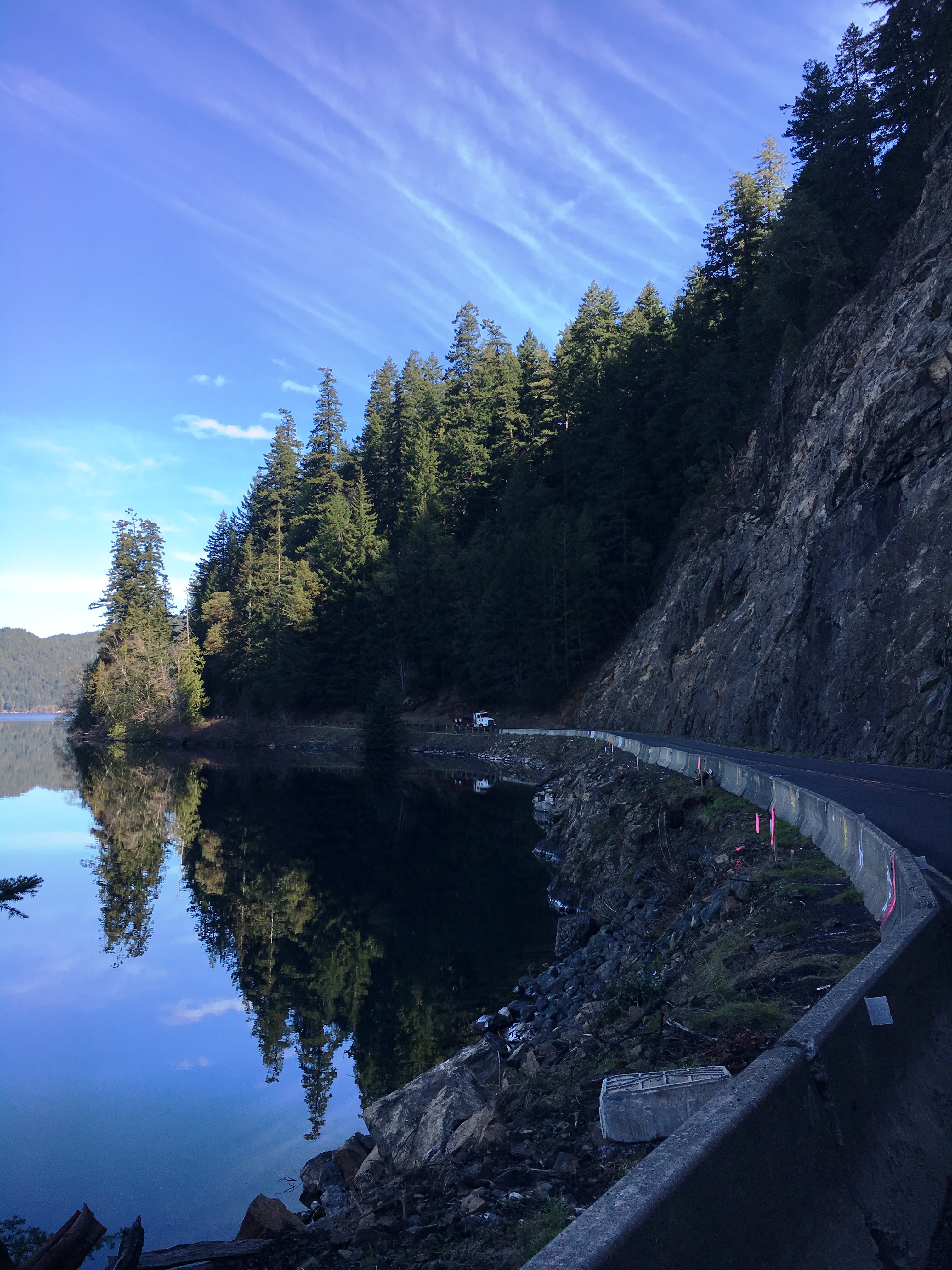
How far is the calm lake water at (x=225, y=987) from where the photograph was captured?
10102mm

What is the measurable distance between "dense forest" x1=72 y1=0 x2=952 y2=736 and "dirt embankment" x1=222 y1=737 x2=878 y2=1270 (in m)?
30.9

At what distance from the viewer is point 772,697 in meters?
29.5

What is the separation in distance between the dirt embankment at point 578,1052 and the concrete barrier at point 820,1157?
966 mm

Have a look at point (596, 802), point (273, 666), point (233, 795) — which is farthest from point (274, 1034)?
point (273, 666)

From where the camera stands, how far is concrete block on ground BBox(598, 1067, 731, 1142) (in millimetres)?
4797

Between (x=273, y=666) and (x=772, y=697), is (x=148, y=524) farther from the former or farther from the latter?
(x=772, y=697)

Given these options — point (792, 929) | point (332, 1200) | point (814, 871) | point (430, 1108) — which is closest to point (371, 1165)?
point (332, 1200)

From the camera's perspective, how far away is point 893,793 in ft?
47.6

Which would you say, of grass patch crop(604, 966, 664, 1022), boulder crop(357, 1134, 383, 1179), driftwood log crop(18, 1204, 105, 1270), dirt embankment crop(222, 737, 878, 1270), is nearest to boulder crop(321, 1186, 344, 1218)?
dirt embankment crop(222, 737, 878, 1270)

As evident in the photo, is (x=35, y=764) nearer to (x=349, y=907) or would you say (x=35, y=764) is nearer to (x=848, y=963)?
(x=349, y=907)

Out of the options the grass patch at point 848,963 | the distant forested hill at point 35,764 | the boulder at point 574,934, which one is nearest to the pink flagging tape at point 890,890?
the grass patch at point 848,963

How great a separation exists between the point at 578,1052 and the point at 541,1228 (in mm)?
3367

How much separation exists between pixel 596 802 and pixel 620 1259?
76.3 ft

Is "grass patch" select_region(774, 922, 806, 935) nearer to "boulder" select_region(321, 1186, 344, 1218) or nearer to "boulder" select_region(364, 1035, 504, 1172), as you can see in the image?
"boulder" select_region(364, 1035, 504, 1172)
